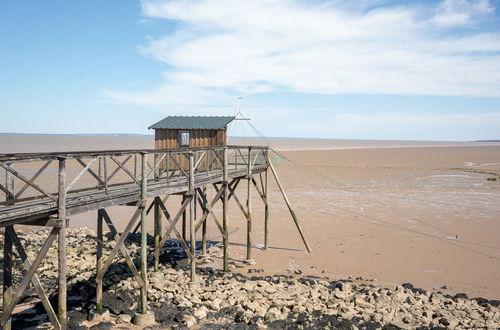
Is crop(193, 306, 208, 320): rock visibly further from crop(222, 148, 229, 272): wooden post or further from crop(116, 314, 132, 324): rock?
crop(222, 148, 229, 272): wooden post

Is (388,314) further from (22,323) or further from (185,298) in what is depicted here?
(22,323)

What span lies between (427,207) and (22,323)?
23.2 meters

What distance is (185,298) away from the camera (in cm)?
1191

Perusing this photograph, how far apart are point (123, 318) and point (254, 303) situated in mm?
3331

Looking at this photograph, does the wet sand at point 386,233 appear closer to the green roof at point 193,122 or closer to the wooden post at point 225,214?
the wooden post at point 225,214

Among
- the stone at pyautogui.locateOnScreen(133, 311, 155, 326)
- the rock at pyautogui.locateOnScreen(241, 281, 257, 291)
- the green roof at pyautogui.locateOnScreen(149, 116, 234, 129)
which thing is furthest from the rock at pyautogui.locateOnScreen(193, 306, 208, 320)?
the green roof at pyautogui.locateOnScreen(149, 116, 234, 129)

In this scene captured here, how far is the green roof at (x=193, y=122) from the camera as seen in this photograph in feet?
60.1

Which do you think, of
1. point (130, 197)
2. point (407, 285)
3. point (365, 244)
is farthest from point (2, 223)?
point (365, 244)

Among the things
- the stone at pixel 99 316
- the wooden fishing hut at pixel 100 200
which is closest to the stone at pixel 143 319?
the wooden fishing hut at pixel 100 200

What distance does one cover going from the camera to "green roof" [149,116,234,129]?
18312 mm

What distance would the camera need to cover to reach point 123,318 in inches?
419

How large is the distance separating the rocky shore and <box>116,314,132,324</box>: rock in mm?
24

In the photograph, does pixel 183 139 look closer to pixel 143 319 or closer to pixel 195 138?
pixel 195 138

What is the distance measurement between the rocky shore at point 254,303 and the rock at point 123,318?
0.08 ft
